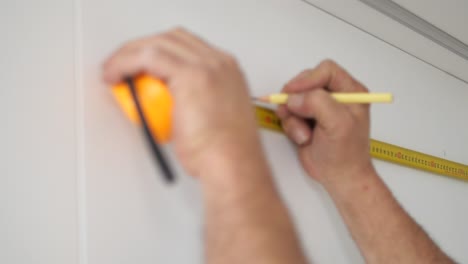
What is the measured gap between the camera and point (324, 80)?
26.1 inches

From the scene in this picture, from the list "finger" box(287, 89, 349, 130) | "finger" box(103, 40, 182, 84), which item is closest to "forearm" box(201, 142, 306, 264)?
"finger" box(103, 40, 182, 84)

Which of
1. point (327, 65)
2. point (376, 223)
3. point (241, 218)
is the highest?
point (327, 65)

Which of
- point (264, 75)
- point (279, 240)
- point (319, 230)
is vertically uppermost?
point (264, 75)

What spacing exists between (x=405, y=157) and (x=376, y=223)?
24cm

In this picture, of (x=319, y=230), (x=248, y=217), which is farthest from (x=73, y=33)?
(x=319, y=230)

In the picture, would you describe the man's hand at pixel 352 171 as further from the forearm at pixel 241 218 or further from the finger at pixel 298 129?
the forearm at pixel 241 218

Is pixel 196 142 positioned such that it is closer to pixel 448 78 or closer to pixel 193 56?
pixel 193 56

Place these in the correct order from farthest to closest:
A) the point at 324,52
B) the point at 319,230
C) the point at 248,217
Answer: the point at 324,52, the point at 319,230, the point at 248,217

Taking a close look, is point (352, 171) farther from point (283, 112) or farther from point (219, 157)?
point (219, 157)

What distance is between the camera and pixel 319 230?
67 centimetres

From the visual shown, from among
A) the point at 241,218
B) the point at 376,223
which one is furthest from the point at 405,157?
the point at 241,218

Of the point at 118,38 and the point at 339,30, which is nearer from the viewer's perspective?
the point at 118,38

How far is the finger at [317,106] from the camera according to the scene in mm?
609

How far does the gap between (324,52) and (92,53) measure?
0.47 m
